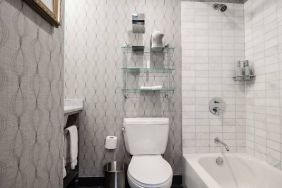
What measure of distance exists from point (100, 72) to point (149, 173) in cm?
116

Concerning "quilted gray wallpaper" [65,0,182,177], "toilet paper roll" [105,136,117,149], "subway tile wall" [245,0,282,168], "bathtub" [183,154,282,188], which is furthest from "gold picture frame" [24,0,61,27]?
"subway tile wall" [245,0,282,168]

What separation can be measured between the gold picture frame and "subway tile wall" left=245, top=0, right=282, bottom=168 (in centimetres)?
176

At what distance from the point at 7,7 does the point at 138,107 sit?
164cm

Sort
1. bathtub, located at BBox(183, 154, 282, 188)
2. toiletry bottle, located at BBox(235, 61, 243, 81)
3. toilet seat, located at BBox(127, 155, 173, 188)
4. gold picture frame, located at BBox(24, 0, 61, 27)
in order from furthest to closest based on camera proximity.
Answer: toiletry bottle, located at BBox(235, 61, 243, 81)
bathtub, located at BBox(183, 154, 282, 188)
toilet seat, located at BBox(127, 155, 173, 188)
gold picture frame, located at BBox(24, 0, 61, 27)

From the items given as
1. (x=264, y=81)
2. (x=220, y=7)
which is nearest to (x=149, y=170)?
(x=264, y=81)

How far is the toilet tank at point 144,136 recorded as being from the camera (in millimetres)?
1908

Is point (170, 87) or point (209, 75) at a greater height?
point (209, 75)

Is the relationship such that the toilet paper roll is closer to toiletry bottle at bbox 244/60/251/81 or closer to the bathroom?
→ the bathroom

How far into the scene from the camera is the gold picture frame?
65 cm

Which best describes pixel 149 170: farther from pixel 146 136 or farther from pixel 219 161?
pixel 219 161

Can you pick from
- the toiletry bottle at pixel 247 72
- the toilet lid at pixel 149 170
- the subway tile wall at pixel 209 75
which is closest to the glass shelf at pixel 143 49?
the subway tile wall at pixel 209 75

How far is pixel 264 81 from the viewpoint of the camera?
181cm

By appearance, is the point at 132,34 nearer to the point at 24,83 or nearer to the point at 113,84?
the point at 113,84

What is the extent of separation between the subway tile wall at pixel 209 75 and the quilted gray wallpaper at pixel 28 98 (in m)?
1.55
